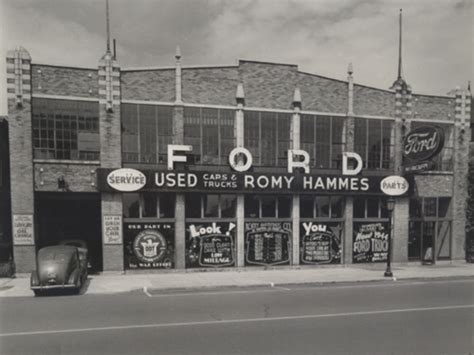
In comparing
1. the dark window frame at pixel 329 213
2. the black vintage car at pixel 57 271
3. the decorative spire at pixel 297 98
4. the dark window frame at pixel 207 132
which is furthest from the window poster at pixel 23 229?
the decorative spire at pixel 297 98

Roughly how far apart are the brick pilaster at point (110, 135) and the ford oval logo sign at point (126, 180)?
1.41ft

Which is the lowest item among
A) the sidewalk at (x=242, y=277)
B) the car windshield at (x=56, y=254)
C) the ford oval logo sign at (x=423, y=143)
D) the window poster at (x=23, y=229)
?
the sidewalk at (x=242, y=277)

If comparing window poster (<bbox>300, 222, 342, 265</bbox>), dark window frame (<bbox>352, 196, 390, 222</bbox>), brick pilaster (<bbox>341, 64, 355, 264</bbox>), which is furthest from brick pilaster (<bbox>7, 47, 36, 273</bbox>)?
dark window frame (<bbox>352, 196, 390, 222</bbox>)

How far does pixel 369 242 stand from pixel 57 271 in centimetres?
1587

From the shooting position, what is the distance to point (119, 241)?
17297 millimetres

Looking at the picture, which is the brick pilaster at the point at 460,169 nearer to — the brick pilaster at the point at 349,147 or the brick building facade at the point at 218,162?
the brick building facade at the point at 218,162

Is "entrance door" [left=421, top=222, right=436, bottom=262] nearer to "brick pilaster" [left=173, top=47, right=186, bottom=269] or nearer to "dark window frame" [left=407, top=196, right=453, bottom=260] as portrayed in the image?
"dark window frame" [left=407, top=196, right=453, bottom=260]

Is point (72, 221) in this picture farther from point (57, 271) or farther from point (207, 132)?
point (207, 132)

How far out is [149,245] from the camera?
17.8 m

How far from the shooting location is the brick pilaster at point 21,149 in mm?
16219

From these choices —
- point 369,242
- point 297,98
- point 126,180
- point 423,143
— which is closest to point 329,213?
point 369,242

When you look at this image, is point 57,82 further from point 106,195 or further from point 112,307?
point 112,307

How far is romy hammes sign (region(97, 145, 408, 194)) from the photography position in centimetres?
1716

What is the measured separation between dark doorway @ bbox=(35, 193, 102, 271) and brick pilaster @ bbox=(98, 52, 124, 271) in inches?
57.8
